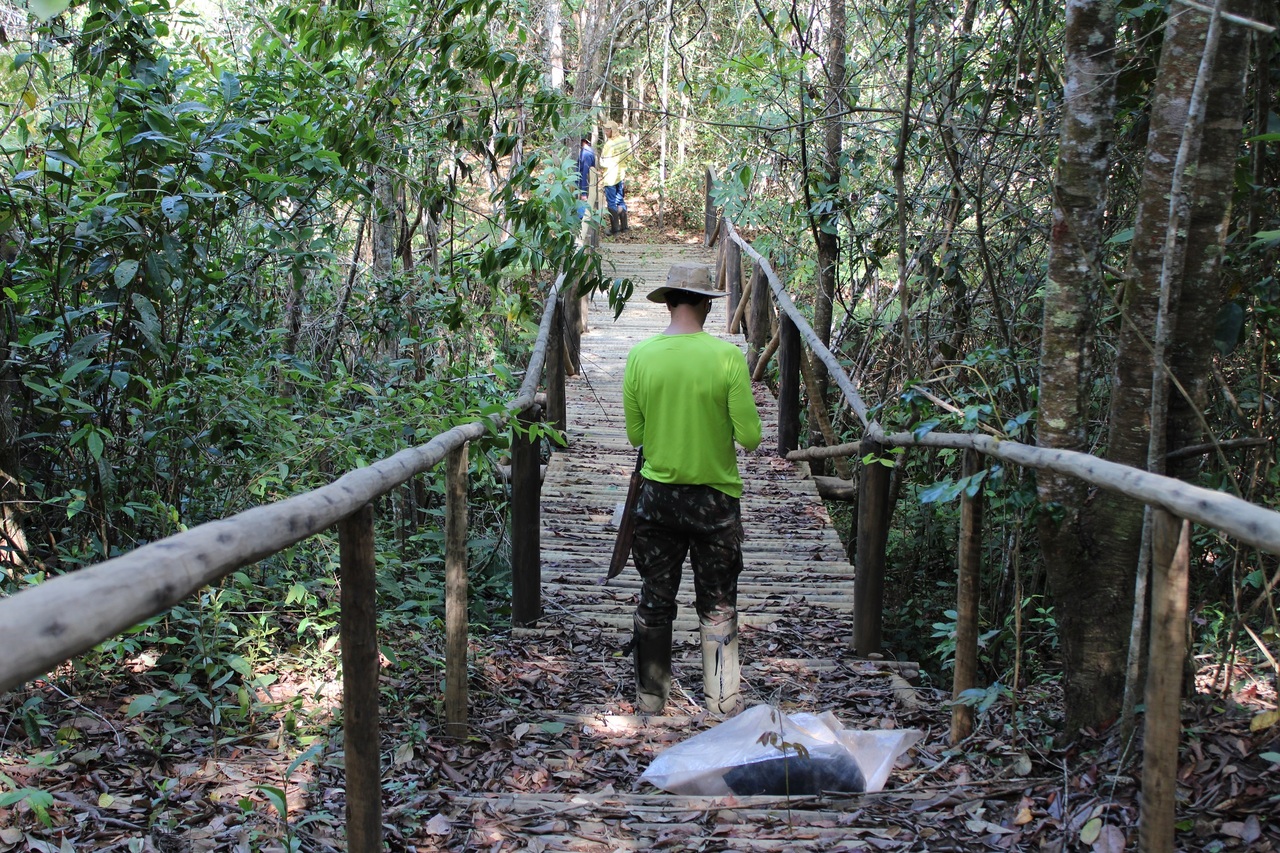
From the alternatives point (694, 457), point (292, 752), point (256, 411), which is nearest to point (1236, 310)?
point (694, 457)

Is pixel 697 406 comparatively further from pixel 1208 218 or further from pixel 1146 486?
pixel 1146 486

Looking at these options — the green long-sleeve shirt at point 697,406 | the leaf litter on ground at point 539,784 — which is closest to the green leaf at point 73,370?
the leaf litter on ground at point 539,784

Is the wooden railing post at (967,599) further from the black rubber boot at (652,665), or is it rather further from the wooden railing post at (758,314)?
the wooden railing post at (758,314)

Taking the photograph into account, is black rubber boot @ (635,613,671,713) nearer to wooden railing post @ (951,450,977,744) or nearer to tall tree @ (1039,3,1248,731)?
wooden railing post @ (951,450,977,744)

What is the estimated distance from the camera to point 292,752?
2891 millimetres

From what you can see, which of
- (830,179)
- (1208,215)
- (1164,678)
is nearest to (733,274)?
(830,179)

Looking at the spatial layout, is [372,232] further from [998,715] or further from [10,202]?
[998,715]

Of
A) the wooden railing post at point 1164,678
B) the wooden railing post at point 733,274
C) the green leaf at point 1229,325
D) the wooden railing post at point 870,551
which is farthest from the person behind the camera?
the wooden railing post at point 733,274

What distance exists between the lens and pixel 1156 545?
184cm

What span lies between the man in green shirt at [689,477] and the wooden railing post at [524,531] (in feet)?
3.32

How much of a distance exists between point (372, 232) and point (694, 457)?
404cm

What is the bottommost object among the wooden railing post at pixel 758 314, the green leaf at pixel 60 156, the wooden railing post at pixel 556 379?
the wooden railing post at pixel 556 379

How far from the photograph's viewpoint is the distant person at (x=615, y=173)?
15.4 meters

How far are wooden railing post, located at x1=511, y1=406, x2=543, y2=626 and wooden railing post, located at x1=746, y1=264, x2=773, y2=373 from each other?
483 cm
